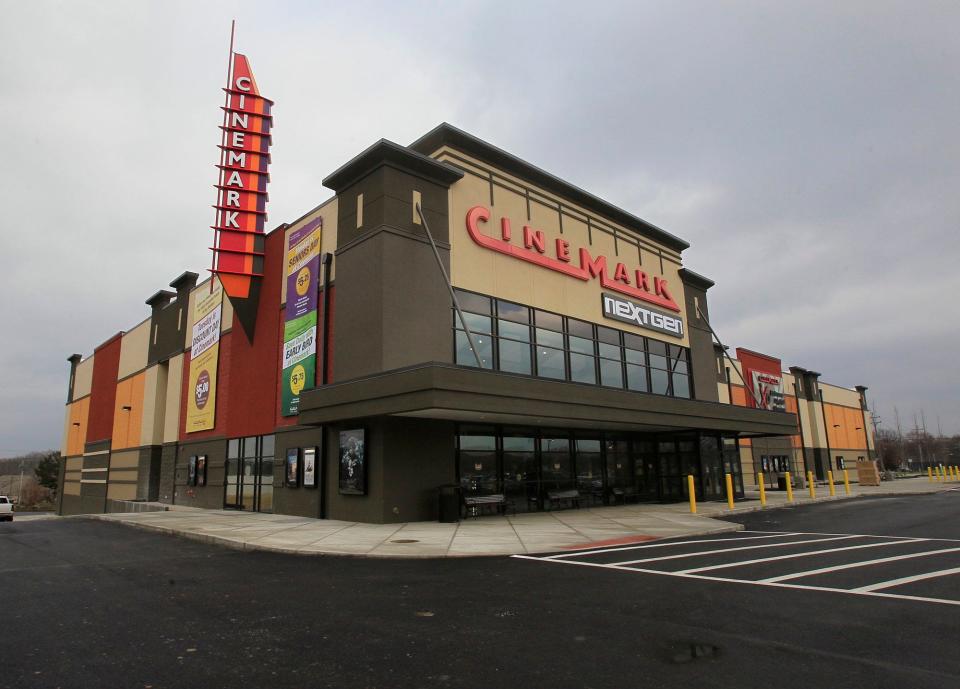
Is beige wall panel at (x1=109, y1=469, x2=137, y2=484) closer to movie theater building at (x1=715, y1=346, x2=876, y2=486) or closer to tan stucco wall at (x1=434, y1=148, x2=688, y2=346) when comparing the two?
tan stucco wall at (x1=434, y1=148, x2=688, y2=346)

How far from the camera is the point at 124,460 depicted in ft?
130

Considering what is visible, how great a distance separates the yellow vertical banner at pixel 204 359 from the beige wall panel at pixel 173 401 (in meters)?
1.79

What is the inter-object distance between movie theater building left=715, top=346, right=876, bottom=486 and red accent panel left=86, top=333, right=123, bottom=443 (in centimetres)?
4534

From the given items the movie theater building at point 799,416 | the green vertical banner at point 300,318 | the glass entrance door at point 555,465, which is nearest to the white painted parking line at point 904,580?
the glass entrance door at point 555,465

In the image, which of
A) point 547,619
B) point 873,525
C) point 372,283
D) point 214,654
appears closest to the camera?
point 214,654

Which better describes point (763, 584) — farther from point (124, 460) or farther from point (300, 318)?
point (124, 460)

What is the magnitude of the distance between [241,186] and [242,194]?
1.14 feet

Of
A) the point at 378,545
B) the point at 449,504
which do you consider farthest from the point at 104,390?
the point at 378,545

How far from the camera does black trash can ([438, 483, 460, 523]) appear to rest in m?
17.9

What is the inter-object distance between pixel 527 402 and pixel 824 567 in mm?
9246

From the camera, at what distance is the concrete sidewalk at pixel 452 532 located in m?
12.8

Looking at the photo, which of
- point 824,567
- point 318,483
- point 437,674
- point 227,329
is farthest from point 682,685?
point 227,329

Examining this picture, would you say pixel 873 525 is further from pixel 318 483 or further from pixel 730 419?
pixel 318 483

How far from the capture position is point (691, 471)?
27.8 m
